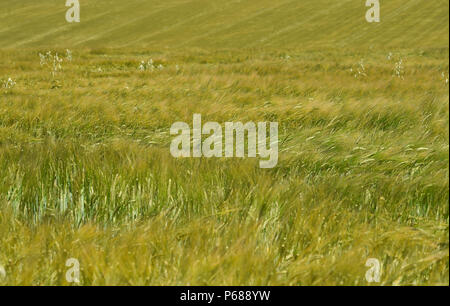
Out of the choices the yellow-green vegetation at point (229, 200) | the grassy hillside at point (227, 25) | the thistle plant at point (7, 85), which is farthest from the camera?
the grassy hillside at point (227, 25)

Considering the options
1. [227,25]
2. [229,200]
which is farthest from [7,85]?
[227,25]

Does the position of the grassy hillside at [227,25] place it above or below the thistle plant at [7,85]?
above

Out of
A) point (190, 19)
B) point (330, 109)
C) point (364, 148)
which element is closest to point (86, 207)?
point (364, 148)

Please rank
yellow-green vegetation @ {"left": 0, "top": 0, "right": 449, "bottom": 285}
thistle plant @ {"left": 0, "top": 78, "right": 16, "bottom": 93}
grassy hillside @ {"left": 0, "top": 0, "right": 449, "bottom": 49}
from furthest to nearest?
1. grassy hillside @ {"left": 0, "top": 0, "right": 449, "bottom": 49}
2. thistle plant @ {"left": 0, "top": 78, "right": 16, "bottom": 93}
3. yellow-green vegetation @ {"left": 0, "top": 0, "right": 449, "bottom": 285}

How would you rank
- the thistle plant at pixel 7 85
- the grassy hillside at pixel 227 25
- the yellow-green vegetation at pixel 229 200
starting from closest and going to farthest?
the yellow-green vegetation at pixel 229 200 → the thistle plant at pixel 7 85 → the grassy hillside at pixel 227 25

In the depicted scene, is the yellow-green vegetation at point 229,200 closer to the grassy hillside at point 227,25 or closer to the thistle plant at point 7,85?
the thistle plant at point 7,85

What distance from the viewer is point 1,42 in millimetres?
38938

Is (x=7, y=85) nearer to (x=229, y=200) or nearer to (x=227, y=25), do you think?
(x=229, y=200)

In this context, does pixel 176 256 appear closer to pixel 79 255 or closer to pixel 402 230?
pixel 79 255

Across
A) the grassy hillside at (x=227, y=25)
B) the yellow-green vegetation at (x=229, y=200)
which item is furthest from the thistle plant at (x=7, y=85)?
the grassy hillside at (x=227, y=25)

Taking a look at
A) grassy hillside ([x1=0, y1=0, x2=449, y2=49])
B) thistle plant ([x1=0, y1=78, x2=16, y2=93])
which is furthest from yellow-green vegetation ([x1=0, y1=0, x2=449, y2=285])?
grassy hillside ([x1=0, y1=0, x2=449, y2=49])

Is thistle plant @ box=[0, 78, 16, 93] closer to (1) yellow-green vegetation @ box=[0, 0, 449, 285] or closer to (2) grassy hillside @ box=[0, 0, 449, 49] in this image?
(1) yellow-green vegetation @ box=[0, 0, 449, 285]

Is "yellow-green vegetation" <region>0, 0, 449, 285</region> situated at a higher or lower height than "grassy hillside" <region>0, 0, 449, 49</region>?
lower

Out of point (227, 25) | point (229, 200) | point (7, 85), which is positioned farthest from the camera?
point (227, 25)
